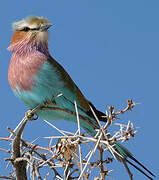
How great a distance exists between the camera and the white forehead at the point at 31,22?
149 inches

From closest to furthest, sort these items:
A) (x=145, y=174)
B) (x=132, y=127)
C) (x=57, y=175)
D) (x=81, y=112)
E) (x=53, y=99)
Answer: (x=132, y=127) < (x=57, y=175) < (x=145, y=174) < (x=53, y=99) < (x=81, y=112)

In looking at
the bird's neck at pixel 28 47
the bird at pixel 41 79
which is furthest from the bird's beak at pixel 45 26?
the bird's neck at pixel 28 47

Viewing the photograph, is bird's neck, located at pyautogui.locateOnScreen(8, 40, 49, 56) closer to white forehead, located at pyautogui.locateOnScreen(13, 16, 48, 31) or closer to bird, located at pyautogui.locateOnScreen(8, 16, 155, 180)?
bird, located at pyautogui.locateOnScreen(8, 16, 155, 180)

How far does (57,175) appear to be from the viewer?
1.93 meters

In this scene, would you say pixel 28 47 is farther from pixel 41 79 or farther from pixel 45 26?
pixel 41 79

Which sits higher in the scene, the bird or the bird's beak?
the bird's beak

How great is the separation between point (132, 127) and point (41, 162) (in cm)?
58

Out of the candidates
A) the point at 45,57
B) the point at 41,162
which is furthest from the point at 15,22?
the point at 41,162

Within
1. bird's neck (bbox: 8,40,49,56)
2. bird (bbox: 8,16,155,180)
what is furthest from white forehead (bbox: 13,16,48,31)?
bird's neck (bbox: 8,40,49,56)

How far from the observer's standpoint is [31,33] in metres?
3.88

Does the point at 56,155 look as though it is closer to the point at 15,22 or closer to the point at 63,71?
the point at 63,71

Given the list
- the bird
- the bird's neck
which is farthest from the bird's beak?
the bird's neck

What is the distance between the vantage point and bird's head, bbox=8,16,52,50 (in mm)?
3805

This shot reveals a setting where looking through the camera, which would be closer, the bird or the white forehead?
the bird
